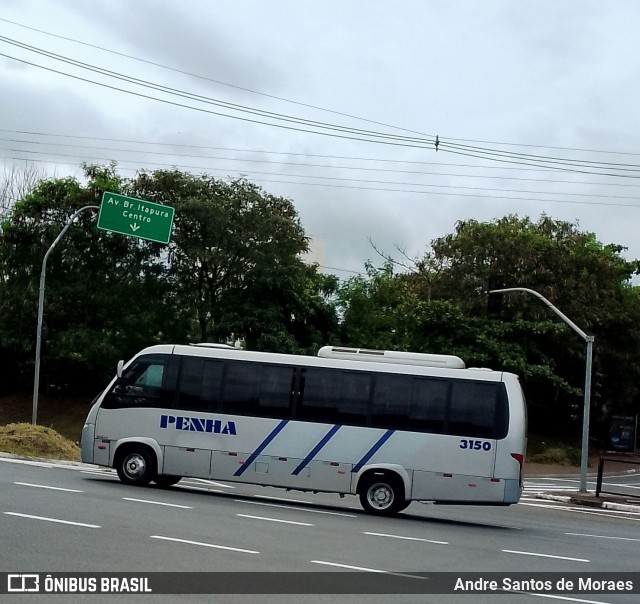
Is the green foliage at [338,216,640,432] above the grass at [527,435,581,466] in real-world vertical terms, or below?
above

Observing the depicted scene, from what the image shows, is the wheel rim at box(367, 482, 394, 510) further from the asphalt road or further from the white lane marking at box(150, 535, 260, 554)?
the white lane marking at box(150, 535, 260, 554)

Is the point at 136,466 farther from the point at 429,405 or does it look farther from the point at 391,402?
the point at 429,405

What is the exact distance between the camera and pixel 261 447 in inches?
852

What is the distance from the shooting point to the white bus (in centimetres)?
2086

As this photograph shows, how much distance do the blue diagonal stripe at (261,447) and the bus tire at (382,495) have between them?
2005mm

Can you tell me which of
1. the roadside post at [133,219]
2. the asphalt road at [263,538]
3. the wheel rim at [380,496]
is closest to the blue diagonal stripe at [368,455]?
the wheel rim at [380,496]

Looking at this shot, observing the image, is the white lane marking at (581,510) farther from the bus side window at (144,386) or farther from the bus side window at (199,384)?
the bus side window at (144,386)

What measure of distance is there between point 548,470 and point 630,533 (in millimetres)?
30446

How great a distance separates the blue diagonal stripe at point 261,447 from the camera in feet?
70.9

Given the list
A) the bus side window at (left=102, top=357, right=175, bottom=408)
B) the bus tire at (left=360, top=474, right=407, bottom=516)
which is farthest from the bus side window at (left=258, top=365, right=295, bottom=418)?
the bus tire at (left=360, top=474, right=407, bottom=516)

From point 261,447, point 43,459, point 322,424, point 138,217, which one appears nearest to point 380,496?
point 322,424

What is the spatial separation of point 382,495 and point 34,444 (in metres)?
14.4
